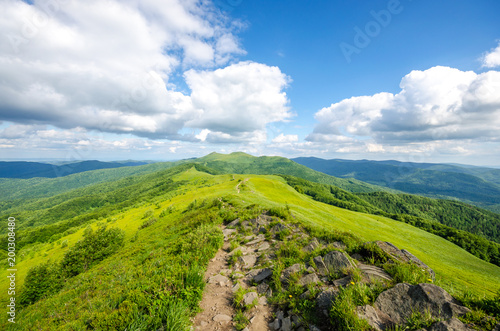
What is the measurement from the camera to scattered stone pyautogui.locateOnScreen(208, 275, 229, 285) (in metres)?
9.67

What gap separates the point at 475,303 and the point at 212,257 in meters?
11.9

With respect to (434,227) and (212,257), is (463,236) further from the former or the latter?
(212,257)

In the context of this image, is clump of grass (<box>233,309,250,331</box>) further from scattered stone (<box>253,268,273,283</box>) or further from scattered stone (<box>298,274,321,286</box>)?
scattered stone (<box>298,274,321,286</box>)

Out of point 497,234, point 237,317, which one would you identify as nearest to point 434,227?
point 237,317

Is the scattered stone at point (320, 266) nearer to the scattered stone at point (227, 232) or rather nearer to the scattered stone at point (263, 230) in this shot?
the scattered stone at point (263, 230)

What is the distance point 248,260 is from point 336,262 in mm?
5502

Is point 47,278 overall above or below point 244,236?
below

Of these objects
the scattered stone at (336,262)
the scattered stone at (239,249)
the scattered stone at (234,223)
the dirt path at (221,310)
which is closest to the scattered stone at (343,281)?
the scattered stone at (336,262)

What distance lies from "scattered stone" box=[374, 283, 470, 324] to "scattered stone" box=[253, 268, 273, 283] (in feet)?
15.9

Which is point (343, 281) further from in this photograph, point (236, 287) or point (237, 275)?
point (237, 275)

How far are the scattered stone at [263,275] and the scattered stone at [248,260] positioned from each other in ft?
4.05

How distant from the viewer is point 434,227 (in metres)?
100

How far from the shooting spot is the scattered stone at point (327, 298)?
6.38 meters

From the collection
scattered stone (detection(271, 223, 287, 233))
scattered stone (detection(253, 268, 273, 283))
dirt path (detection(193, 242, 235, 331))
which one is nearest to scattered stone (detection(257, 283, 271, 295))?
scattered stone (detection(253, 268, 273, 283))
